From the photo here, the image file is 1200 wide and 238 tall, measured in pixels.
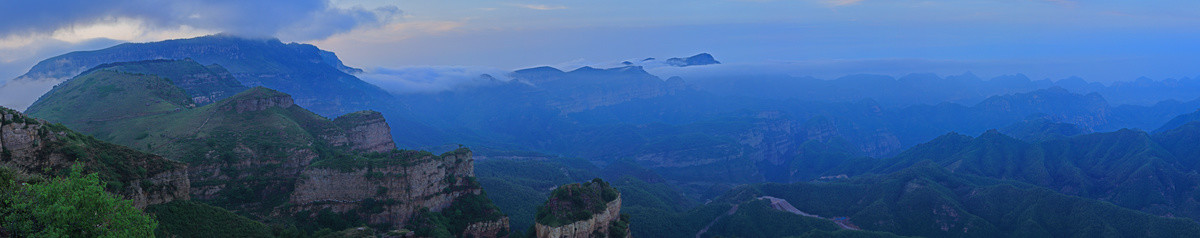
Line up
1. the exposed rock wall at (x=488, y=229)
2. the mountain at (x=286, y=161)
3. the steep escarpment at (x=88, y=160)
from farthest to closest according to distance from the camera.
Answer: the exposed rock wall at (x=488, y=229) → the mountain at (x=286, y=161) → the steep escarpment at (x=88, y=160)

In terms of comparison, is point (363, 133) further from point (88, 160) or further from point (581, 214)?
point (88, 160)

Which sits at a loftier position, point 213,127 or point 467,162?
point 213,127

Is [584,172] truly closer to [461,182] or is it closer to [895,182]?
[895,182]

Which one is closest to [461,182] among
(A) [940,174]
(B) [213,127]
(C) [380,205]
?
(C) [380,205]

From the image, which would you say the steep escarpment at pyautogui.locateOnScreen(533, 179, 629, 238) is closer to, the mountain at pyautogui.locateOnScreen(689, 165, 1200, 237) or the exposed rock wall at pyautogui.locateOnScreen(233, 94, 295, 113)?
the exposed rock wall at pyautogui.locateOnScreen(233, 94, 295, 113)

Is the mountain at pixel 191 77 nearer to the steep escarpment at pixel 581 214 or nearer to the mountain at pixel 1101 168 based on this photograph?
the steep escarpment at pixel 581 214

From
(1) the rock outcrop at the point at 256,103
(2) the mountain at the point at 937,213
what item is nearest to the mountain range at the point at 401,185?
(1) the rock outcrop at the point at 256,103
